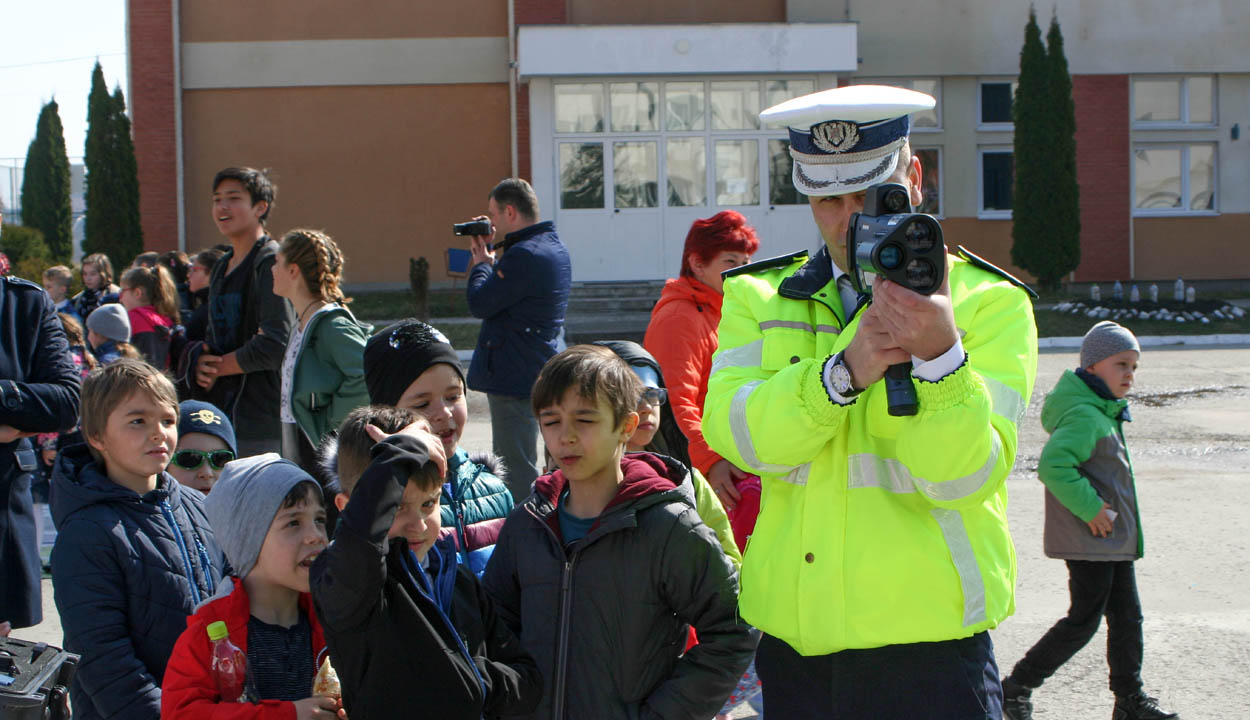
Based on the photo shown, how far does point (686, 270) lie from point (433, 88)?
2082 cm

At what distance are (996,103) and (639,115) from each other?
8.96 meters

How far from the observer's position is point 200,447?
14.9 ft

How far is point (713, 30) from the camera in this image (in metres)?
21.8

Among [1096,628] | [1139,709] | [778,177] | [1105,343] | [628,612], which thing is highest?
[778,177]

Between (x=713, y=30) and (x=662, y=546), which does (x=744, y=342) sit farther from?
(x=713, y=30)

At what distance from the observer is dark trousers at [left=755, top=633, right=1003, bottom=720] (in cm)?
238

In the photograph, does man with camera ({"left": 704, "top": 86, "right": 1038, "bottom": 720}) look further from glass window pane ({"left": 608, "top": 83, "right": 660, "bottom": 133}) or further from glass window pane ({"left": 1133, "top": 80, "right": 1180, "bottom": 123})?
glass window pane ({"left": 1133, "top": 80, "right": 1180, "bottom": 123})

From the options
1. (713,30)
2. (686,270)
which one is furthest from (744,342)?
(713,30)

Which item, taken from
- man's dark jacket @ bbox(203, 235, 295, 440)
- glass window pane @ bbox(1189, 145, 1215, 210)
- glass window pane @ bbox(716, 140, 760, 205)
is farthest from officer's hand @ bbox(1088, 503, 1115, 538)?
glass window pane @ bbox(1189, 145, 1215, 210)

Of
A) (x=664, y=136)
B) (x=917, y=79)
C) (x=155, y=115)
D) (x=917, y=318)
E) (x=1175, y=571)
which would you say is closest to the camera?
(x=917, y=318)

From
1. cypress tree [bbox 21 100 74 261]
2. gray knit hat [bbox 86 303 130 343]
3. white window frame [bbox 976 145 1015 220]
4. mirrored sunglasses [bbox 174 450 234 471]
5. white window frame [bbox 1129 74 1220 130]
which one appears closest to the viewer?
mirrored sunglasses [bbox 174 450 234 471]

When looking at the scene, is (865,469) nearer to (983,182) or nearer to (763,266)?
(763,266)

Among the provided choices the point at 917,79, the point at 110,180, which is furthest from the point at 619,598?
the point at 917,79

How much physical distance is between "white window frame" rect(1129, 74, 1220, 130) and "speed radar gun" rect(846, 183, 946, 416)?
2704cm
